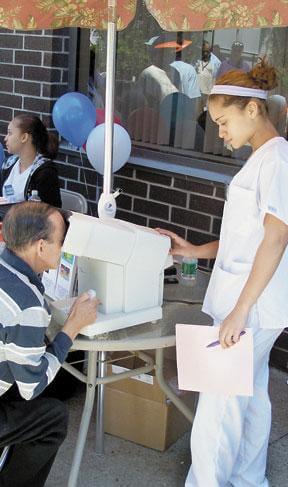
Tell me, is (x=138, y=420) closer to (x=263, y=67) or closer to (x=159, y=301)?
(x=159, y=301)

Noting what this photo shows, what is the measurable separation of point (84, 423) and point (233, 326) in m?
0.72

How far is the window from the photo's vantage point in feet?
13.9

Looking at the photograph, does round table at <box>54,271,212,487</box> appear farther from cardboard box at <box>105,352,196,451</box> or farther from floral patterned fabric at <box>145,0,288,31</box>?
floral patterned fabric at <box>145,0,288,31</box>

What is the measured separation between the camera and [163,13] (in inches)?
106

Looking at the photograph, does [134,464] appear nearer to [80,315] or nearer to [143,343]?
[143,343]

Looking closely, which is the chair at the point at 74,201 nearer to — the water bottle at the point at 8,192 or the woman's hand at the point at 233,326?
the water bottle at the point at 8,192

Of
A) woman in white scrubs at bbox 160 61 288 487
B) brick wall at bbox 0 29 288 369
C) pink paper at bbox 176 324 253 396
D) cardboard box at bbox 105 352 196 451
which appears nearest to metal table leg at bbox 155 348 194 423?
cardboard box at bbox 105 352 196 451

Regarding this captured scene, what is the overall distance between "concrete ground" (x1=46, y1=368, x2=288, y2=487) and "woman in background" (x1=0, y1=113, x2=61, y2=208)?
4.51 ft

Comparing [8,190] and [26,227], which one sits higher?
[26,227]

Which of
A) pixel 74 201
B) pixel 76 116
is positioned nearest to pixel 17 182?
pixel 74 201

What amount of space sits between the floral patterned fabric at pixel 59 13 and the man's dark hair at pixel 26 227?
117cm

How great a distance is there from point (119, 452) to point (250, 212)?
4.49ft

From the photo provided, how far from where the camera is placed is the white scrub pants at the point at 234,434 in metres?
2.62

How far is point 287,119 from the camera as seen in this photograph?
4.04 metres
